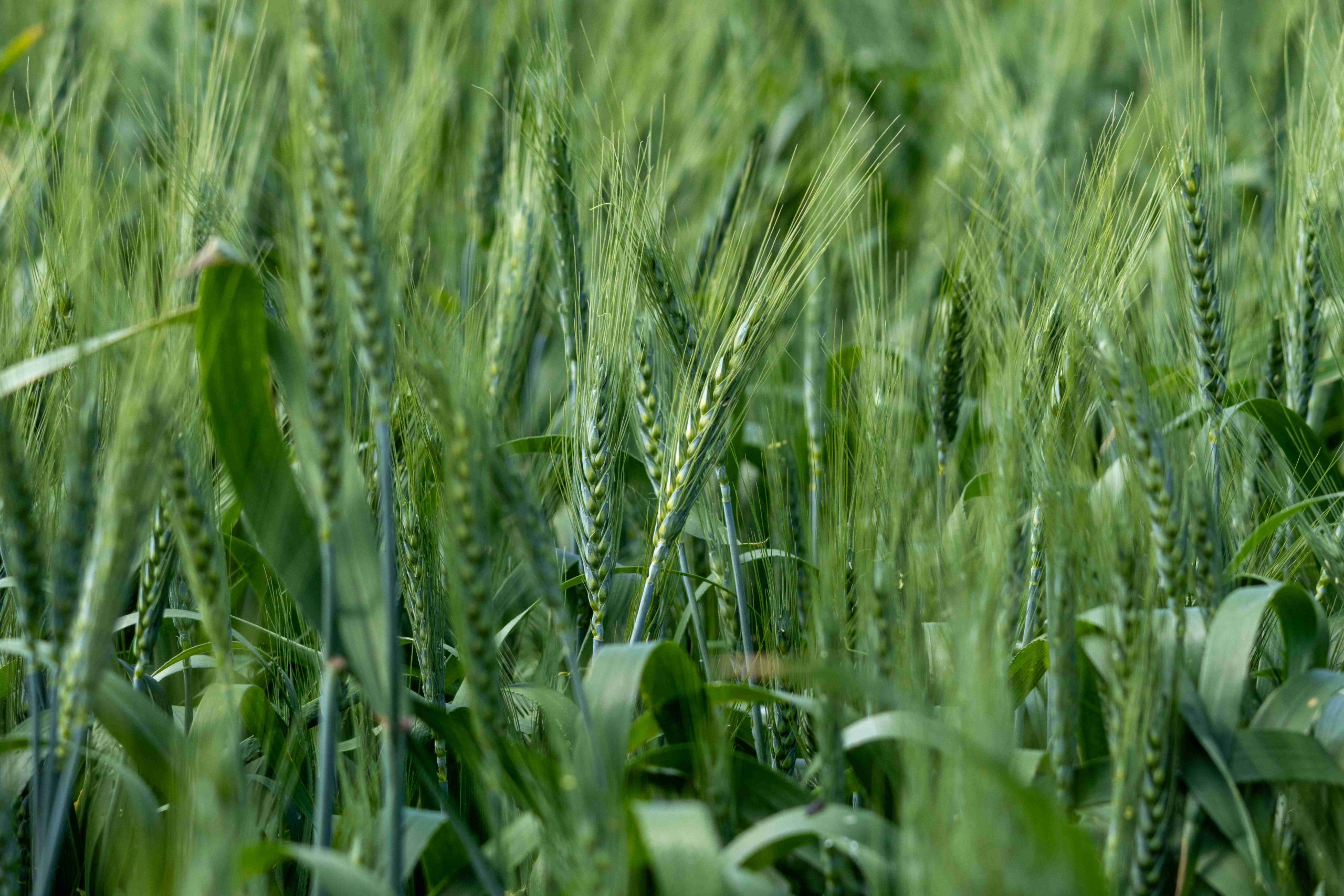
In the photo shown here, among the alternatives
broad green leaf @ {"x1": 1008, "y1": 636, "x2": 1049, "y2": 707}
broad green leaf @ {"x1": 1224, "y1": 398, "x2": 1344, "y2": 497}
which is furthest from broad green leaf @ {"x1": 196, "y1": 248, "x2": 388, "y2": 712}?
broad green leaf @ {"x1": 1224, "y1": 398, "x2": 1344, "y2": 497}

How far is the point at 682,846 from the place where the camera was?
25.0 inches

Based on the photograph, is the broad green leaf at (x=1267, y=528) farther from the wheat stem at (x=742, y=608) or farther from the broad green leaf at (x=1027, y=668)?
the wheat stem at (x=742, y=608)

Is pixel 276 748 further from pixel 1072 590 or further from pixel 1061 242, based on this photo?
pixel 1061 242

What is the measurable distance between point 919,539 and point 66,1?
70.4 inches

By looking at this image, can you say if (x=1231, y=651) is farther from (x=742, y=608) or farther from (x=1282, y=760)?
(x=742, y=608)

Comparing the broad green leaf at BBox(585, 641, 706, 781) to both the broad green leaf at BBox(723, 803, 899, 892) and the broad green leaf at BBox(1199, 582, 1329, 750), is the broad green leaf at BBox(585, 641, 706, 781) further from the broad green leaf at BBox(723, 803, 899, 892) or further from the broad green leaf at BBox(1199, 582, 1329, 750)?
the broad green leaf at BBox(1199, 582, 1329, 750)

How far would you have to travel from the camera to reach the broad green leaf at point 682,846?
0.62 m

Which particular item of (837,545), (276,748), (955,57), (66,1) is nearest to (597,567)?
(837,545)

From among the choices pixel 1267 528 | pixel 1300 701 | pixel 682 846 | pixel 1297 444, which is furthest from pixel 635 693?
pixel 1297 444

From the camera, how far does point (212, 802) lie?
0.55 m

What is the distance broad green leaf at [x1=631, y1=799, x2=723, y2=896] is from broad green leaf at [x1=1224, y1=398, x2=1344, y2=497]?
2.43ft

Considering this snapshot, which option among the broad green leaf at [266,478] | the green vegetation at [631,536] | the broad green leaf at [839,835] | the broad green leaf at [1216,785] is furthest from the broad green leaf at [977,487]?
the broad green leaf at [266,478]

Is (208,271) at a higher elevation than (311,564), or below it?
higher

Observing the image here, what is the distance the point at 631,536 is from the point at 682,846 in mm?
722
